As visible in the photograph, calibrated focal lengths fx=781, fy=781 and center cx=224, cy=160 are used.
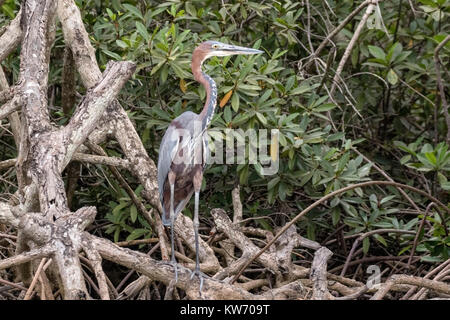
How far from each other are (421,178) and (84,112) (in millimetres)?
2154

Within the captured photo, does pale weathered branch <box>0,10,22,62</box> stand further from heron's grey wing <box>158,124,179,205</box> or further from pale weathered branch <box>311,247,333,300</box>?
pale weathered branch <box>311,247,333,300</box>

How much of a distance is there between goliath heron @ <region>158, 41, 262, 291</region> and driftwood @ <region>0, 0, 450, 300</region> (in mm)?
137

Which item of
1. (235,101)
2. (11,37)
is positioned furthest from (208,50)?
(11,37)

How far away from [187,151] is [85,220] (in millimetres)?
733

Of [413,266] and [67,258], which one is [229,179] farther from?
[67,258]

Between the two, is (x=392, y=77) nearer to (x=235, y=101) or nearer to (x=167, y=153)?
(x=235, y=101)

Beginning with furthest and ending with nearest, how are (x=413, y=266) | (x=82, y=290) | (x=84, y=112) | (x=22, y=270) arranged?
(x=413, y=266) < (x=22, y=270) < (x=84, y=112) < (x=82, y=290)

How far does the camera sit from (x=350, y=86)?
4.59 meters

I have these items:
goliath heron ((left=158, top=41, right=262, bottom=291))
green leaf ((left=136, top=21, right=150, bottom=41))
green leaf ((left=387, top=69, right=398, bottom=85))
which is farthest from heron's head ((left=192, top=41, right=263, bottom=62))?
green leaf ((left=387, top=69, right=398, bottom=85))

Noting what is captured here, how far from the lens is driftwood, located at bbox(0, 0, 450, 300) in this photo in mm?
2547

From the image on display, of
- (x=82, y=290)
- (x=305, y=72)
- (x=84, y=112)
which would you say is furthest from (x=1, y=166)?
(x=305, y=72)

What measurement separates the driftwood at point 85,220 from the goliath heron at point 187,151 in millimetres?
137

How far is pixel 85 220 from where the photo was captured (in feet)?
8.27

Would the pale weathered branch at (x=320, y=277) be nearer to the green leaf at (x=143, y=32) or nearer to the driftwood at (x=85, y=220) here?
the driftwood at (x=85, y=220)
